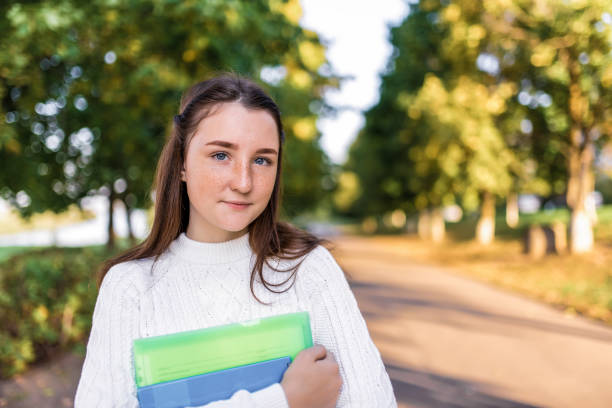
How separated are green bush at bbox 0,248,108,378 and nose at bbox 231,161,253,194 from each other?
4.60 meters

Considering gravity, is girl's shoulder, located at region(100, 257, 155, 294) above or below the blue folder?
above

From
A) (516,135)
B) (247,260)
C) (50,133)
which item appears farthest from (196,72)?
(516,135)

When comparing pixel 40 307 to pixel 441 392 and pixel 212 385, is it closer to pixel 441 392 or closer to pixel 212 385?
pixel 441 392

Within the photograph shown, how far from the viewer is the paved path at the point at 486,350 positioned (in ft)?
15.1

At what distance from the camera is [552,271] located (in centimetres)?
1230

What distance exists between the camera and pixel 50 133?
7.00 meters

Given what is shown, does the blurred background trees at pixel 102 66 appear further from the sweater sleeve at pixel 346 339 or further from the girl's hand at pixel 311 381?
the girl's hand at pixel 311 381

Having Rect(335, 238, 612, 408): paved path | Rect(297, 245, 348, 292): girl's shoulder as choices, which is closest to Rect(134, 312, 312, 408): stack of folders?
Rect(297, 245, 348, 292): girl's shoulder

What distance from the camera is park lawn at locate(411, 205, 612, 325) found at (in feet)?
29.6

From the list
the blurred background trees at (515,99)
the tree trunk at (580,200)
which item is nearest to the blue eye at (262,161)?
the blurred background trees at (515,99)

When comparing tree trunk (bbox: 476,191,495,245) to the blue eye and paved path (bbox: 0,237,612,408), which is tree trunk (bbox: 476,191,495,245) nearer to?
paved path (bbox: 0,237,612,408)

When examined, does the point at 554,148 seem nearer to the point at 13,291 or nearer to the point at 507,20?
the point at 507,20

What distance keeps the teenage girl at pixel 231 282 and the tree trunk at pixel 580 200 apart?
13935 millimetres

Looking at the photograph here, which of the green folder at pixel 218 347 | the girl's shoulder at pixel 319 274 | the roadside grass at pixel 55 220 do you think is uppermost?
the girl's shoulder at pixel 319 274
